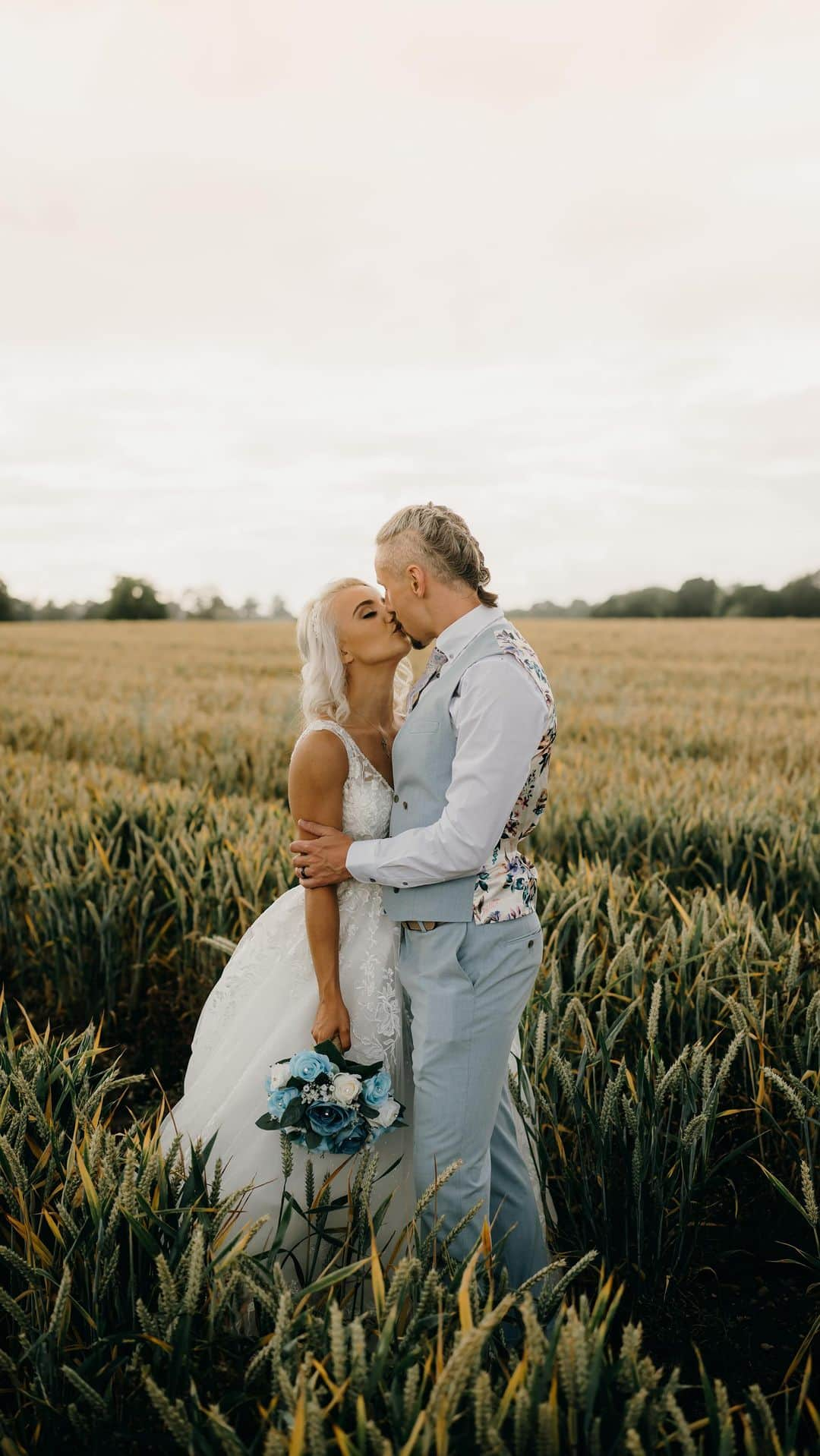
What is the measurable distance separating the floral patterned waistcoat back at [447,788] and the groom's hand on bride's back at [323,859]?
0.43ft

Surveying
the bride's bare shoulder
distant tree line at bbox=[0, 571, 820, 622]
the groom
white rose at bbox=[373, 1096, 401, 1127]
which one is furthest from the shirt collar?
distant tree line at bbox=[0, 571, 820, 622]

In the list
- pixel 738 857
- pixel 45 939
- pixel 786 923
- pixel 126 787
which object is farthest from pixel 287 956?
pixel 126 787

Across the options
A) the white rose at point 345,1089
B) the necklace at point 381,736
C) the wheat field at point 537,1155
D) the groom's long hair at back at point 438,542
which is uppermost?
the groom's long hair at back at point 438,542

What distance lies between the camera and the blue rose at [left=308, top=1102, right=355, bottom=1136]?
79.7 inches

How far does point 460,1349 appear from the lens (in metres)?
1.32

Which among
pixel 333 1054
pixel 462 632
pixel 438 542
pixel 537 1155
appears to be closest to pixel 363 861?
pixel 333 1054

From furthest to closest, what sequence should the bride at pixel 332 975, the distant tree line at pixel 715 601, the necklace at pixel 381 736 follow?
1. the distant tree line at pixel 715 601
2. the necklace at pixel 381 736
3. the bride at pixel 332 975

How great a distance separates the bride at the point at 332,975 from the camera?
2250 mm

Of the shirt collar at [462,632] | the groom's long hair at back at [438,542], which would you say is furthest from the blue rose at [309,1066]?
the groom's long hair at back at [438,542]

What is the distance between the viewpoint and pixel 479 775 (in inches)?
75.3

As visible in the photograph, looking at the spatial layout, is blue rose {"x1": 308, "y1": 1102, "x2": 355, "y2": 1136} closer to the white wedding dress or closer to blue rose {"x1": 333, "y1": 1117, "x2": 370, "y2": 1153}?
blue rose {"x1": 333, "y1": 1117, "x2": 370, "y2": 1153}

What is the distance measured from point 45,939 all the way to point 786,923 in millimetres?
3125

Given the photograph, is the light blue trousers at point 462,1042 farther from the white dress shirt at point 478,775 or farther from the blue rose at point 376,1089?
the white dress shirt at point 478,775

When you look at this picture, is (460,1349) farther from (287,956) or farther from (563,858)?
(563,858)
